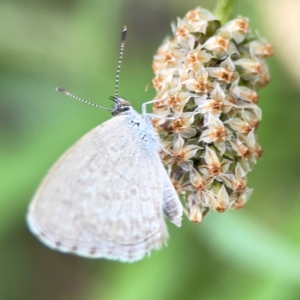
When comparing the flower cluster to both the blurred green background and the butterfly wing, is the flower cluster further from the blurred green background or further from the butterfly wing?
the blurred green background

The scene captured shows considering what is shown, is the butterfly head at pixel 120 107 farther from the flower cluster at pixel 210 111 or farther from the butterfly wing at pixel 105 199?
the flower cluster at pixel 210 111

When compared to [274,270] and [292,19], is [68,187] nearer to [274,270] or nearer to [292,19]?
[274,270]

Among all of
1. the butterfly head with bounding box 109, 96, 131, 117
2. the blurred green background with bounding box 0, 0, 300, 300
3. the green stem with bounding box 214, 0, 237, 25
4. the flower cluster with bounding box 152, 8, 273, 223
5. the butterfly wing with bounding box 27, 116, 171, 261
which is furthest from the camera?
the blurred green background with bounding box 0, 0, 300, 300

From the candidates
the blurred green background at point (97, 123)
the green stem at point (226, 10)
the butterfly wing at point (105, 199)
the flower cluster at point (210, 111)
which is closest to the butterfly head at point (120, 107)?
the butterfly wing at point (105, 199)

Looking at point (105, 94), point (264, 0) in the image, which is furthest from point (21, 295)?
point (264, 0)

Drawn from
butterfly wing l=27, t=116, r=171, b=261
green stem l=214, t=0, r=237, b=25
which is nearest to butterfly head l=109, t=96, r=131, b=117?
butterfly wing l=27, t=116, r=171, b=261

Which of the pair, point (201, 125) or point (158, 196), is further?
point (158, 196)

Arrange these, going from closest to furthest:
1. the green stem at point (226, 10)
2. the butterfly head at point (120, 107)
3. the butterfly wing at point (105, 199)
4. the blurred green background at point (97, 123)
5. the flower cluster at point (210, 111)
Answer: the flower cluster at point (210, 111) < the butterfly wing at point (105, 199) < the green stem at point (226, 10) < the butterfly head at point (120, 107) < the blurred green background at point (97, 123)
